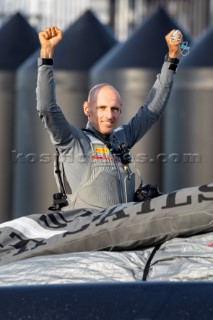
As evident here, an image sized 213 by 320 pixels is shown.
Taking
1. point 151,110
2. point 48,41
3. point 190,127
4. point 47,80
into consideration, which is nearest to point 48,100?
point 47,80

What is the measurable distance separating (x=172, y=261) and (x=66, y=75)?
4.59m

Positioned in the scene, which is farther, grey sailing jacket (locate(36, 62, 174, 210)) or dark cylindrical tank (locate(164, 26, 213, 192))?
dark cylindrical tank (locate(164, 26, 213, 192))

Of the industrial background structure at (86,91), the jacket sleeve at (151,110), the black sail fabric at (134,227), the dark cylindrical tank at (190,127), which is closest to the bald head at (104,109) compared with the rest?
the jacket sleeve at (151,110)

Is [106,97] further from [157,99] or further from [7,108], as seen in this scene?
[7,108]

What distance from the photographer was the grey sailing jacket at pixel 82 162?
4078mm

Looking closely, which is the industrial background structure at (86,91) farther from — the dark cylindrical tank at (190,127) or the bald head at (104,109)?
the bald head at (104,109)

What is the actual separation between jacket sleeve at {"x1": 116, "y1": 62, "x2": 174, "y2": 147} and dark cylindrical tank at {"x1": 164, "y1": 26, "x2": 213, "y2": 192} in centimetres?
260

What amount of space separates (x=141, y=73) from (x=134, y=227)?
4.19 m

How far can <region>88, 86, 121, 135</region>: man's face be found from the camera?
14.3 ft

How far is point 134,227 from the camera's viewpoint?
3359 millimetres

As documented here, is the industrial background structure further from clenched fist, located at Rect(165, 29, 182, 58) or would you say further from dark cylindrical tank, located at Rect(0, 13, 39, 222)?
clenched fist, located at Rect(165, 29, 182, 58)

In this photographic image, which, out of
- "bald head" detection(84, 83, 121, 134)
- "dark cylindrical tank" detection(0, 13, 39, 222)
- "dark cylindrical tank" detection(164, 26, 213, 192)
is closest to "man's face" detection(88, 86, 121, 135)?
"bald head" detection(84, 83, 121, 134)

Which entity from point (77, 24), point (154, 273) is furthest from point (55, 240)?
point (77, 24)

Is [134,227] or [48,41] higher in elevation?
[48,41]
